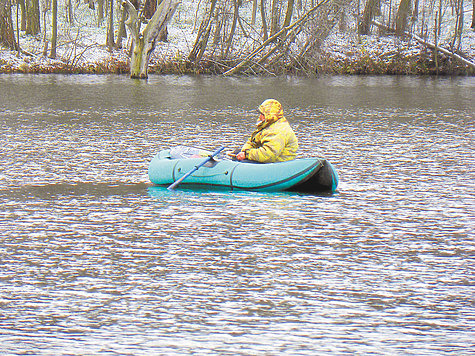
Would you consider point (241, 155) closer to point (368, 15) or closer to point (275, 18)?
point (275, 18)

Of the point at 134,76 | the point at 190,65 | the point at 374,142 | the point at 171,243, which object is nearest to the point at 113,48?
the point at 190,65

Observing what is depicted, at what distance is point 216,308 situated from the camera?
16.5ft

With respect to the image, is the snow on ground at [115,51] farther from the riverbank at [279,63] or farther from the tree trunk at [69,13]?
the tree trunk at [69,13]

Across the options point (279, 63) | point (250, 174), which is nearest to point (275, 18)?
point (279, 63)

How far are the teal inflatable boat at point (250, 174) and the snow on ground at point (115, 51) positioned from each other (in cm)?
2316

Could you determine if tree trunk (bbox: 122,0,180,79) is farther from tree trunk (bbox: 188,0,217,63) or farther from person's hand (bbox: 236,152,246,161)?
person's hand (bbox: 236,152,246,161)

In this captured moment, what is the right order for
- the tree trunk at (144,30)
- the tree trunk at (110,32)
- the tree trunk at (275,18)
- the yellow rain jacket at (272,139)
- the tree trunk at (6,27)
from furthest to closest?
the tree trunk at (110,32), the tree trunk at (275,18), the tree trunk at (6,27), the tree trunk at (144,30), the yellow rain jacket at (272,139)

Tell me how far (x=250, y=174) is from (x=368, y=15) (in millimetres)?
30767

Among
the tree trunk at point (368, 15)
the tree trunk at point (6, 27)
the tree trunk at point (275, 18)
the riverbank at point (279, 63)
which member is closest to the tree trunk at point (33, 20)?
the riverbank at point (279, 63)

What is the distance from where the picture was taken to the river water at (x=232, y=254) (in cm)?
458

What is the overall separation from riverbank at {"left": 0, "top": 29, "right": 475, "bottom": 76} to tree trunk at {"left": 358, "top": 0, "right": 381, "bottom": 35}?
1.78 feet

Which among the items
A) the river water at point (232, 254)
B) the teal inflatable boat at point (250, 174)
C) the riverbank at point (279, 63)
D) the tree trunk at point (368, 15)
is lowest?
the river water at point (232, 254)

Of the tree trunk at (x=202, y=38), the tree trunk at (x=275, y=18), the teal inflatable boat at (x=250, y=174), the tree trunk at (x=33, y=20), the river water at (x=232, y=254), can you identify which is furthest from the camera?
the tree trunk at (x=33, y=20)

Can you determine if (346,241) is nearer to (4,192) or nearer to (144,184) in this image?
(144,184)
